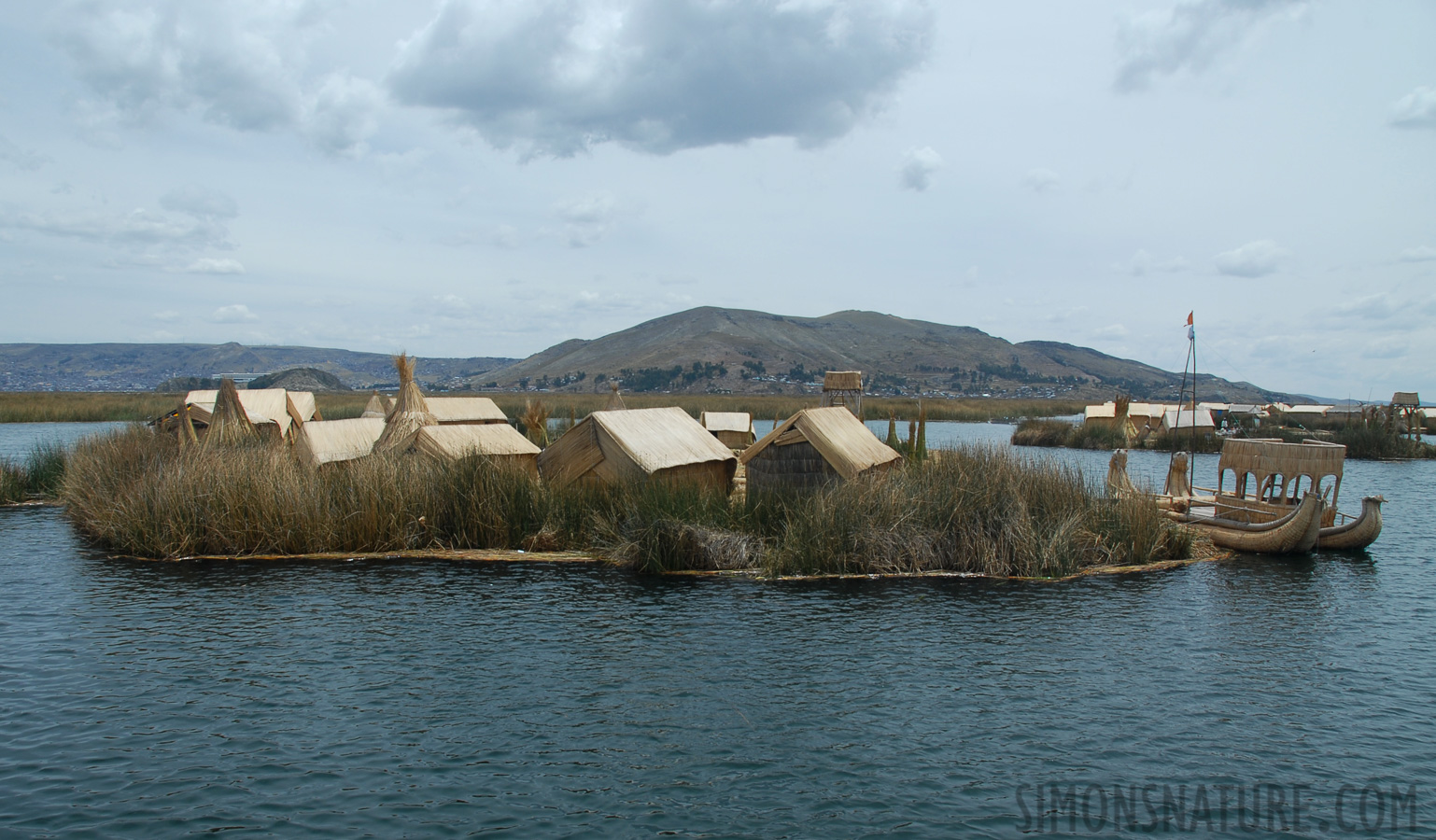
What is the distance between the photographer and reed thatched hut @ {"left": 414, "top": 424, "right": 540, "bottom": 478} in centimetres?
1716

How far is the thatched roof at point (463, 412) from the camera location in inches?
1073

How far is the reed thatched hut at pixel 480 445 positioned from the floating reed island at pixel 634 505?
2.4 inches

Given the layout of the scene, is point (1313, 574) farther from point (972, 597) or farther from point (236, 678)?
point (236, 678)

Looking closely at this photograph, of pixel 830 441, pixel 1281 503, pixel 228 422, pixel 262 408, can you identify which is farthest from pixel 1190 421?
pixel 228 422

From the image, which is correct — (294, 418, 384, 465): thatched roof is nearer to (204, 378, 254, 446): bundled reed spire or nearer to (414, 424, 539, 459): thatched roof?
(204, 378, 254, 446): bundled reed spire

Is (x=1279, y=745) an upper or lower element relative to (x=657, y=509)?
lower

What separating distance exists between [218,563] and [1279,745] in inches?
580

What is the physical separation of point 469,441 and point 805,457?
267 inches

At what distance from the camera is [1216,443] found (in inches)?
1692

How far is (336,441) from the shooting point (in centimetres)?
1869

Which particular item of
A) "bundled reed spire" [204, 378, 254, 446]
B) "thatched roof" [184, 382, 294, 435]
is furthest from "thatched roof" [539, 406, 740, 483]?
"thatched roof" [184, 382, 294, 435]

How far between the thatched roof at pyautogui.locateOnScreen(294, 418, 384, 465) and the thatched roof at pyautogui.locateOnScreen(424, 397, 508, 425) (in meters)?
6.68

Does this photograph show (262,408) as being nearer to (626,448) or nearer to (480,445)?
(480,445)

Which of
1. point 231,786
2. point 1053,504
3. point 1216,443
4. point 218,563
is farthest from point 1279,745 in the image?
point 1216,443
